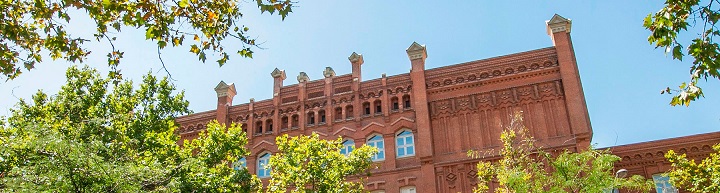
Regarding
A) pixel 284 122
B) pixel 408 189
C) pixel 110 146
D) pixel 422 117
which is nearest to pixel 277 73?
pixel 284 122

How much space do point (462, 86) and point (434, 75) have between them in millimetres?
1379

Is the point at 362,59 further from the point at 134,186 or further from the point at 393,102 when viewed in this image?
the point at 134,186

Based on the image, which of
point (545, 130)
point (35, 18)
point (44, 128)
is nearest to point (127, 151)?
point (44, 128)

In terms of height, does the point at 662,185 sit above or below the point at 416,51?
below

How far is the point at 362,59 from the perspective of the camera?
3075 centimetres

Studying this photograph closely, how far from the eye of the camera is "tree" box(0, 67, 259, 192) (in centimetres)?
1588

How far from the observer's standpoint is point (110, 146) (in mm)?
21344

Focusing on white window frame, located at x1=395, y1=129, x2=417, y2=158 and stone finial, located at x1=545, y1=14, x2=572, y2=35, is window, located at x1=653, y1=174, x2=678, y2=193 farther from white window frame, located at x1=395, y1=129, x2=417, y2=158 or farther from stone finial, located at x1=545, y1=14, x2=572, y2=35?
white window frame, located at x1=395, y1=129, x2=417, y2=158

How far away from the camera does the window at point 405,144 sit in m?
27.3

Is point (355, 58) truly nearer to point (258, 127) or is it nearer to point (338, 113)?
point (338, 113)

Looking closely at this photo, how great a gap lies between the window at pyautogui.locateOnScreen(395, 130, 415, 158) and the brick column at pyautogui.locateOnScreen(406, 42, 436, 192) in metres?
0.31

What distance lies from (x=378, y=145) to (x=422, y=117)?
220 centimetres

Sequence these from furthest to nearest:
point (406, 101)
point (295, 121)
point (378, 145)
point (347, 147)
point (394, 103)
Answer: point (295, 121), point (394, 103), point (406, 101), point (347, 147), point (378, 145)

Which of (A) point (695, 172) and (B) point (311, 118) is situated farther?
(B) point (311, 118)
